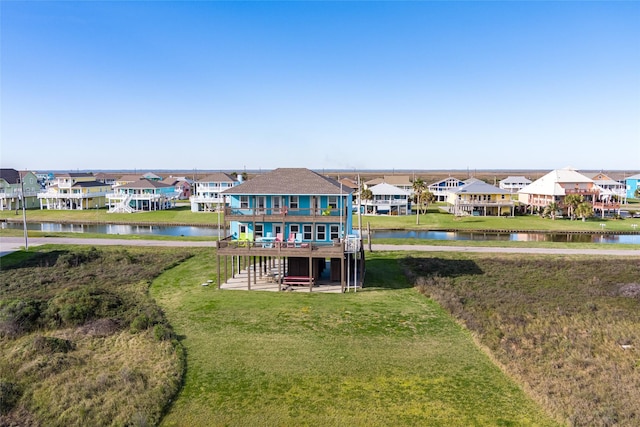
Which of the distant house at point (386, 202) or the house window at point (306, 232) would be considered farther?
the distant house at point (386, 202)

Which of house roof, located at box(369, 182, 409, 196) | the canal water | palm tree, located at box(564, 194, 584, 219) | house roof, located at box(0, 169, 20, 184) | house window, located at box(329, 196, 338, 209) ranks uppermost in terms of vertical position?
house roof, located at box(0, 169, 20, 184)

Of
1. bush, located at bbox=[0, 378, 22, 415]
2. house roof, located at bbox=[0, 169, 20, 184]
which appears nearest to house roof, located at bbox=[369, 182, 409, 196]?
bush, located at bbox=[0, 378, 22, 415]

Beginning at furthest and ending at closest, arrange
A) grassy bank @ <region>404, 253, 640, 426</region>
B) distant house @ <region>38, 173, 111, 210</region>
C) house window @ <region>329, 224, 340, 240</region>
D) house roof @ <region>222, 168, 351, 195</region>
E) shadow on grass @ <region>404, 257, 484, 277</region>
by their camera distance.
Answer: distant house @ <region>38, 173, 111, 210</region>, shadow on grass @ <region>404, 257, 484, 277</region>, house window @ <region>329, 224, 340, 240</region>, house roof @ <region>222, 168, 351, 195</region>, grassy bank @ <region>404, 253, 640, 426</region>

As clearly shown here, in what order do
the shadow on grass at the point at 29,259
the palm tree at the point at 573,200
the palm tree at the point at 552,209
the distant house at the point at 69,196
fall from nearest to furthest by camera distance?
the shadow on grass at the point at 29,259 → the palm tree at the point at 573,200 → the palm tree at the point at 552,209 → the distant house at the point at 69,196

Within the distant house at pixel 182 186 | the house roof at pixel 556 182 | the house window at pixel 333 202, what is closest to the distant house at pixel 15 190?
the distant house at pixel 182 186

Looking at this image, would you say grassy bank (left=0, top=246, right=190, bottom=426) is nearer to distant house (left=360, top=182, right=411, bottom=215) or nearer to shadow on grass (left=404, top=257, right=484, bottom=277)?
shadow on grass (left=404, top=257, right=484, bottom=277)

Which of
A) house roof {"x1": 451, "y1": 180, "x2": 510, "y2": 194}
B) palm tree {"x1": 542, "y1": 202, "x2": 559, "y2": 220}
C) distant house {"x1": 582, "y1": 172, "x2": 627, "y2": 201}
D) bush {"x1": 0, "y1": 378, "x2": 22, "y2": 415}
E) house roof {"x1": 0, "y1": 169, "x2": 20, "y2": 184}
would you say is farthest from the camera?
distant house {"x1": 582, "y1": 172, "x2": 627, "y2": 201}

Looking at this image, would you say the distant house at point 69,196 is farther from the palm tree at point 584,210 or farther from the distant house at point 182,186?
the palm tree at point 584,210
